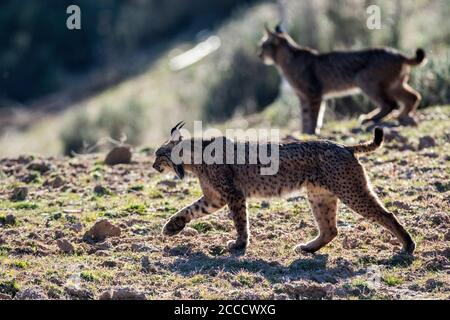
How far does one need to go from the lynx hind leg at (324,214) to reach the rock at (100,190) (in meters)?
2.68

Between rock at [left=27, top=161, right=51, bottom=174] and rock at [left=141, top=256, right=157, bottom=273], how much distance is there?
11.6 feet

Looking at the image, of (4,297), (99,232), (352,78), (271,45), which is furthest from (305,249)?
(271,45)

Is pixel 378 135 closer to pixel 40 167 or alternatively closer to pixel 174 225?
pixel 174 225

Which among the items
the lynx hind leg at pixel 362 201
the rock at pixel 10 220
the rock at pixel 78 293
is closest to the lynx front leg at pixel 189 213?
the lynx hind leg at pixel 362 201

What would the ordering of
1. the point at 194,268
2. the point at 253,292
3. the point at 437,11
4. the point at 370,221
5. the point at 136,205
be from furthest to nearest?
the point at 437,11, the point at 136,205, the point at 370,221, the point at 194,268, the point at 253,292

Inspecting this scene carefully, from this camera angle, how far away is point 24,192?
1027 cm

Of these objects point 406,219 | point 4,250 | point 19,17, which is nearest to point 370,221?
point 406,219

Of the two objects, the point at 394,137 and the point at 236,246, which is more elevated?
the point at 394,137

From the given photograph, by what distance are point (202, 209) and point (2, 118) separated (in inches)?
825

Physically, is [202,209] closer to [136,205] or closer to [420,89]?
[136,205]

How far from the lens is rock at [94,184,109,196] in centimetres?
1044

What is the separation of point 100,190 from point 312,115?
12.7 feet

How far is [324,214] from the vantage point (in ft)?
27.9

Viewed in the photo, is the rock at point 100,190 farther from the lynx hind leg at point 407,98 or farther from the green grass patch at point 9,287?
the lynx hind leg at point 407,98
